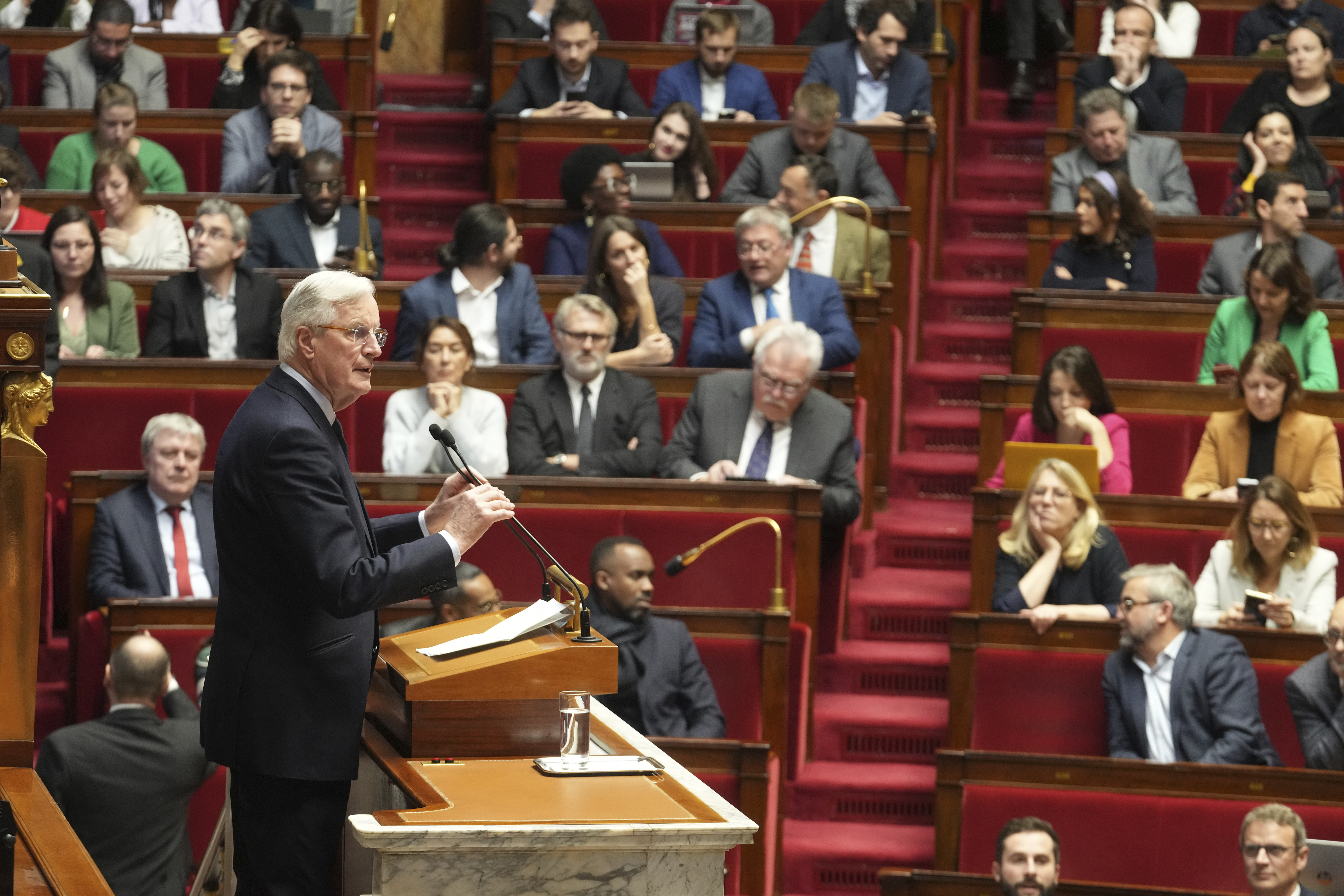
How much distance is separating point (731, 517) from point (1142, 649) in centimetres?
64

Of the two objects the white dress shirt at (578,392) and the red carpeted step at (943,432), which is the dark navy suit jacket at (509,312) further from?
the red carpeted step at (943,432)

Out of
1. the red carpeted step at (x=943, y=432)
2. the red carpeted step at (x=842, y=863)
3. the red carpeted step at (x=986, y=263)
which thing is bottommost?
the red carpeted step at (x=842, y=863)

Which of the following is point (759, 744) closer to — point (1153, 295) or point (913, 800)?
point (913, 800)

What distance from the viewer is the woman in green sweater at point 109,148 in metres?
3.90

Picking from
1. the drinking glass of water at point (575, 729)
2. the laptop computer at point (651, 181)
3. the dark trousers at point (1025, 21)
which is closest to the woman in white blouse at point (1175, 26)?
the dark trousers at point (1025, 21)

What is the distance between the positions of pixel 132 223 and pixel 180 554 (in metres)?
1.02

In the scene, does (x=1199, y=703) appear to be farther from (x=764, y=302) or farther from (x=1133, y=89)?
(x=1133, y=89)

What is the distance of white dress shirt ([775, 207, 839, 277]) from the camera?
3740 mm

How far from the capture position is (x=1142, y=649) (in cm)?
269

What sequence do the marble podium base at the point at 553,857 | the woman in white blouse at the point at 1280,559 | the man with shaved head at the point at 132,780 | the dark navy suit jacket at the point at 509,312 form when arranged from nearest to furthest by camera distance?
1. the marble podium base at the point at 553,857
2. the man with shaved head at the point at 132,780
3. the woman in white blouse at the point at 1280,559
4. the dark navy suit jacket at the point at 509,312

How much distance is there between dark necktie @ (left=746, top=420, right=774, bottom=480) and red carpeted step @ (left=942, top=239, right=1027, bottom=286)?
4.19 ft

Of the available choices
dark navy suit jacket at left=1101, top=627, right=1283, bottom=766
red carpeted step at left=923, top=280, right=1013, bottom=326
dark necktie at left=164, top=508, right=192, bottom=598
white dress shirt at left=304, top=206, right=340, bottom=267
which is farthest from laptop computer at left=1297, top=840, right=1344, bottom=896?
white dress shirt at left=304, top=206, right=340, bottom=267

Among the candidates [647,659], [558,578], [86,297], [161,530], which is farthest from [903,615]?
[558,578]

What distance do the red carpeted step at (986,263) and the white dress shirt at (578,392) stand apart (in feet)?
4.40
